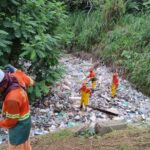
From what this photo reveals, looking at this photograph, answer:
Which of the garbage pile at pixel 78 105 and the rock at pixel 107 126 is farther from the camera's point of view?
the garbage pile at pixel 78 105

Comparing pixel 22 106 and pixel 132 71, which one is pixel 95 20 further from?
pixel 22 106

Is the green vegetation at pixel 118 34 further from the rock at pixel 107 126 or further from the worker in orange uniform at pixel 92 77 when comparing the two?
the rock at pixel 107 126

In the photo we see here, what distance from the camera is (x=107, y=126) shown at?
562cm

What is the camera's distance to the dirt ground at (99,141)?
525 cm

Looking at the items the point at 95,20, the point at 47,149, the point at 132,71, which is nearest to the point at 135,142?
the point at 47,149

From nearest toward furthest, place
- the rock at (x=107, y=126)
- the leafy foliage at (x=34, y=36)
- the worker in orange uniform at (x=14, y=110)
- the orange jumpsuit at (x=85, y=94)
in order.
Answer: the worker in orange uniform at (x=14, y=110) → the rock at (x=107, y=126) → the leafy foliage at (x=34, y=36) → the orange jumpsuit at (x=85, y=94)

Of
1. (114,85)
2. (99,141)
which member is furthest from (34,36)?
(114,85)

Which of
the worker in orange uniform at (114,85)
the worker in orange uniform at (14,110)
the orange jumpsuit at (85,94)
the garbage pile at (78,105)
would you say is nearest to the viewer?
the worker in orange uniform at (14,110)

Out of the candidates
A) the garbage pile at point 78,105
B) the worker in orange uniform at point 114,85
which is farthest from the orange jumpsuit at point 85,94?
the worker in orange uniform at point 114,85

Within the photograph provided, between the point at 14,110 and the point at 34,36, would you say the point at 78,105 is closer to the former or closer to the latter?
the point at 34,36

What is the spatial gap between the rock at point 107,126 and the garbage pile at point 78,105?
366 mm

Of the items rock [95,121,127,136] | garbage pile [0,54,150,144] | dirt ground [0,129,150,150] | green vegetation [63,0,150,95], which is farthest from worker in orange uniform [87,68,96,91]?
dirt ground [0,129,150,150]

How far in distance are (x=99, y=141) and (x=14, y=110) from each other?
1.89m

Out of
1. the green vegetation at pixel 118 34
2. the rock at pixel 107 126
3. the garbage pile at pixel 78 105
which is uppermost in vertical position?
the green vegetation at pixel 118 34
